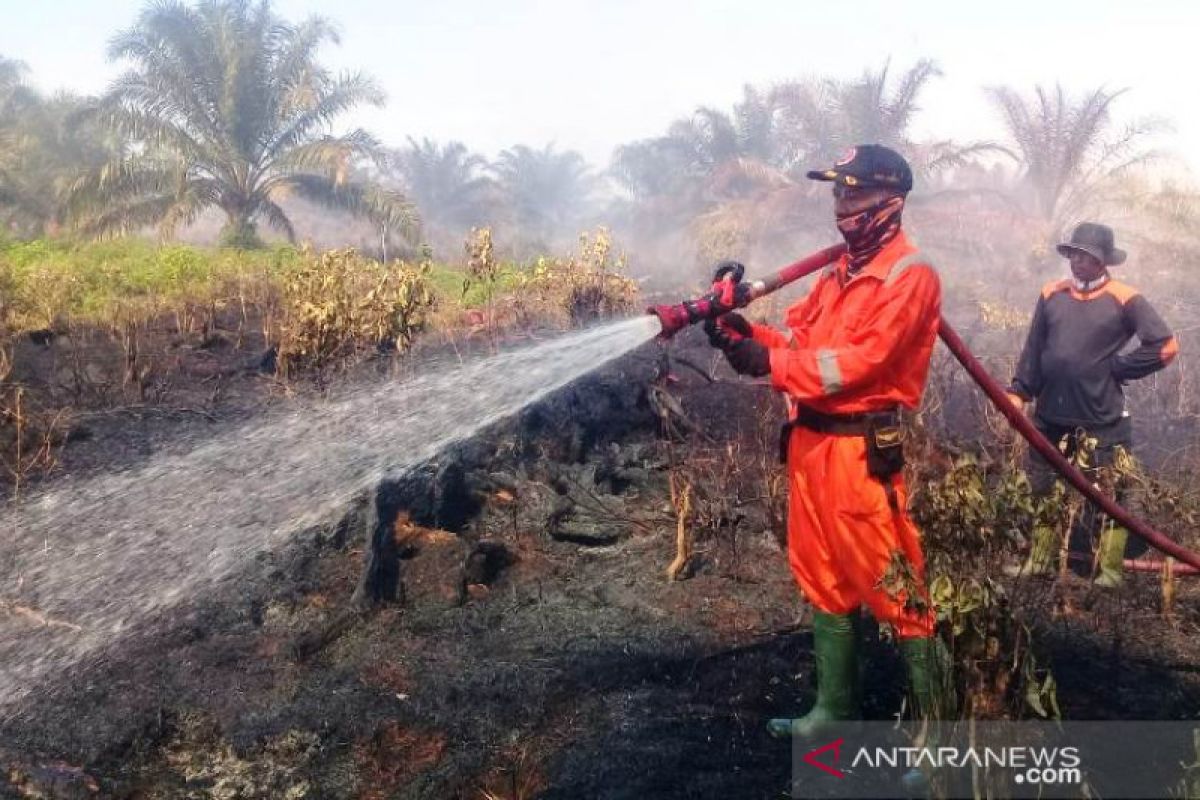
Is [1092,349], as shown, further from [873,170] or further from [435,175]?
[435,175]

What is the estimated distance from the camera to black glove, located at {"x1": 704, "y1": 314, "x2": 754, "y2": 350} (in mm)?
2514

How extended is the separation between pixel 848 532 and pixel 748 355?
0.61 m

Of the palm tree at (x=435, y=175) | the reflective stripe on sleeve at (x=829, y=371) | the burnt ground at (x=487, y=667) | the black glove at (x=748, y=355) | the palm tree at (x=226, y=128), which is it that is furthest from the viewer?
the palm tree at (x=435, y=175)

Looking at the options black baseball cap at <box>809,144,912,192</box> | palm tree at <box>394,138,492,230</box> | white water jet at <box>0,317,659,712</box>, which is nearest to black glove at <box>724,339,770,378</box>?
black baseball cap at <box>809,144,912,192</box>

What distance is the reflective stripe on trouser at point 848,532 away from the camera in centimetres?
252

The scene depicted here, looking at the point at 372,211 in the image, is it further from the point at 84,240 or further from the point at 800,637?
the point at 800,637

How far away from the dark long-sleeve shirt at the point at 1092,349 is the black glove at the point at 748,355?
90.5 inches

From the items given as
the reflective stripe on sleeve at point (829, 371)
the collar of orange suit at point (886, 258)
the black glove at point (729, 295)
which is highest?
the collar of orange suit at point (886, 258)

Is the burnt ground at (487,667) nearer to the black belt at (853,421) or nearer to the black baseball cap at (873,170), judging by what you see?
the black belt at (853,421)

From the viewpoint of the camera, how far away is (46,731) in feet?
9.83

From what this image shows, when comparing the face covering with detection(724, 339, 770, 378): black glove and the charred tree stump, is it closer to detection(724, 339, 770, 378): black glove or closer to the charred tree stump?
detection(724, 339, 770, 378): black glove

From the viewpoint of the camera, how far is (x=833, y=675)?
275cm

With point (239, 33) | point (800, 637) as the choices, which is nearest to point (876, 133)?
point (239, 33)

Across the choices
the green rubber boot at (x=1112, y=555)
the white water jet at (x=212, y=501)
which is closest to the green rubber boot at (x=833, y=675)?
the white water jet at (x=212, y=501)
